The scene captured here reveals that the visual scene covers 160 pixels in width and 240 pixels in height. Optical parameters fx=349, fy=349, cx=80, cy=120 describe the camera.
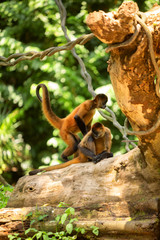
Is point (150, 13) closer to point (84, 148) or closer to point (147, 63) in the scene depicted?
point (147, 63)

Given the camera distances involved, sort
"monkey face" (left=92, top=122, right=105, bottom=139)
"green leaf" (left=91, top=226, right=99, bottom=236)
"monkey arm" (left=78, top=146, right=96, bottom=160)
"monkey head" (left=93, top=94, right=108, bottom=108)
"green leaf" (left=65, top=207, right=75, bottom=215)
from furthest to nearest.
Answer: "monkey head" (left=93, top=94, right=108, bottom=108) → "monkey face" (left=92, top=122, right=105, bottom=139) → "monkey arm" (left=78, top=146, right=96, bottom=160) → "green leaf" (left=65, top=207, right=75, bottom=215) → "green leaf" (left=91, top=226, right=99, bottom=236)

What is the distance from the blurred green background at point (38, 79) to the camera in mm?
9750

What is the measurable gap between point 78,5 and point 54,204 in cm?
915

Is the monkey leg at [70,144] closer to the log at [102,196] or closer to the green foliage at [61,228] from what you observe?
the log at [102,196]

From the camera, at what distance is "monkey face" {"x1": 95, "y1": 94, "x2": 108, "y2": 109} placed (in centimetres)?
547

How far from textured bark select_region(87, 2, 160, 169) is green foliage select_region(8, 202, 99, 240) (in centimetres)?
96

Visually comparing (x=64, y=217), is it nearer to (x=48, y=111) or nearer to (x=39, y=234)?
(x=39, y=234)

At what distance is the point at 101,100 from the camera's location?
5504mm

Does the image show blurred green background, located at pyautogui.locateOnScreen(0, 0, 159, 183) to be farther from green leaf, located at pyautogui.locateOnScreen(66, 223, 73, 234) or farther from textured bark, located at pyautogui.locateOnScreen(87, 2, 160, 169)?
textured bark, located at pyautogui.locateOnScreen(87, 2, 160, 169)

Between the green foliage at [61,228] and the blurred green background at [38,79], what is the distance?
5.44 m

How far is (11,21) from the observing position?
471 inches

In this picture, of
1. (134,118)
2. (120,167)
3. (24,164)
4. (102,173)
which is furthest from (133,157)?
(24,164)

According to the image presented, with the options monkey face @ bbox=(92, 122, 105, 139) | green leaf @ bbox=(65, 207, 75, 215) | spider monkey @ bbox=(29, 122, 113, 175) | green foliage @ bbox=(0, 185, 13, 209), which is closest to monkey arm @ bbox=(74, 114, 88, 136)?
spider monkey @ bbox=(29, 122, 113, 175)

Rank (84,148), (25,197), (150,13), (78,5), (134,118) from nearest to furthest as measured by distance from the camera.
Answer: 1. (150,13)
2. (134,118)
3. (25,197)
4. (84,148)
5. (78,5)
